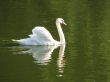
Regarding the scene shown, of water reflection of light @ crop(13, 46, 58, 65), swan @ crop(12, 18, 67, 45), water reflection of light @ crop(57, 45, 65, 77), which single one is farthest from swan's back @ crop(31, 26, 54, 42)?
water reflection of light @ crop(57, 45, 65, 77)

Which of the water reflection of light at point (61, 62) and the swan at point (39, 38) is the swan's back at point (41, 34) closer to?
the swan at point (39, 38)

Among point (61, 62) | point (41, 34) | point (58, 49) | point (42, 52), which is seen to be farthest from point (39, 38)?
point (61, 62)

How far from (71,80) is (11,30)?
34.5ft

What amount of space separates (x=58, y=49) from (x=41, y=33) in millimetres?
984

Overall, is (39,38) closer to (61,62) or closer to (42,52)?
(42,52)

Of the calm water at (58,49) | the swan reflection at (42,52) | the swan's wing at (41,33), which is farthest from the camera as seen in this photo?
the swan's wing at (41,33)

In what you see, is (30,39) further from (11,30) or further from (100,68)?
(100,68)

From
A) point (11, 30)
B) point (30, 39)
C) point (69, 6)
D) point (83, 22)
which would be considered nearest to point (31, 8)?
point (69, 6)

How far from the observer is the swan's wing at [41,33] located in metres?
27.2

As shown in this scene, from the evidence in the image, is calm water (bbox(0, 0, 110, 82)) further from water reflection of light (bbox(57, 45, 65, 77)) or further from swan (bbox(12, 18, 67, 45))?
swan (bbox(12, 18, 67, 45))

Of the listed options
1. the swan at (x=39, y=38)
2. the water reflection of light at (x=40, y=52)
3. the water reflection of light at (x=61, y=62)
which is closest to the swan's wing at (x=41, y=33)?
the swan at (x=39, y=38)

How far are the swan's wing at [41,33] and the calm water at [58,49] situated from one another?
17.7 inches

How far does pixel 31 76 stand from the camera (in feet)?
69.8

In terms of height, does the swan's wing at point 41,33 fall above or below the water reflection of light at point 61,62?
above
